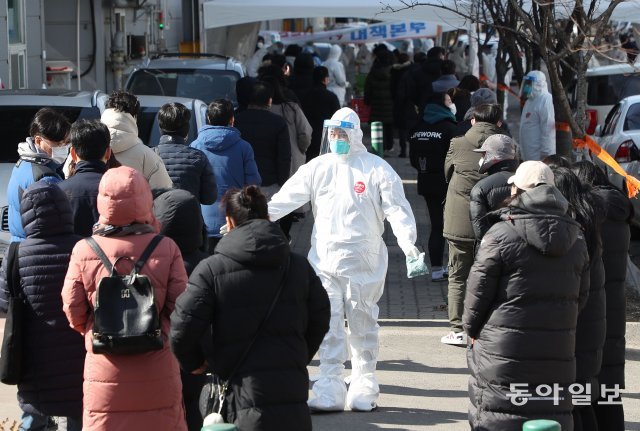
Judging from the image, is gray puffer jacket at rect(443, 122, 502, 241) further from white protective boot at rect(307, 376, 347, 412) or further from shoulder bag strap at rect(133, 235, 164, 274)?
shoulder bag strap at rect(133, 235, 164, 274)

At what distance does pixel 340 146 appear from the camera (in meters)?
6.89

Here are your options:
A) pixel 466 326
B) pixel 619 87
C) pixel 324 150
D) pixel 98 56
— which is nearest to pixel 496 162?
pixel 324 150

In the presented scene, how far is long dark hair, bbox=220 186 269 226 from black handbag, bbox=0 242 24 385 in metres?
1.14

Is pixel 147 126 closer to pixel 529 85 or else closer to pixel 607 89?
pixel 529 85

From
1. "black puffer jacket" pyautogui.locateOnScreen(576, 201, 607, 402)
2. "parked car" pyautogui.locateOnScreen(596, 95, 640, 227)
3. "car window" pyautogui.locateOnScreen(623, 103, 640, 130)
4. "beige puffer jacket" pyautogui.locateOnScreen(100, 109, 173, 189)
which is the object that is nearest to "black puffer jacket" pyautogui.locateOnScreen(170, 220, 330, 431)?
"black puffer jacket" pyautogui.locateOnScreen(576, 201, 607, 402)

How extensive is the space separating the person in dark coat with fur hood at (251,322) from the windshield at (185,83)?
10.3m

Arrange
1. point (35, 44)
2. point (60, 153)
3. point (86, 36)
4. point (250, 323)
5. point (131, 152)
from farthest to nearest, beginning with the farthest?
1. point (86, 36)
2. point (35, 44)
3. point (131, 152)
4. point (60, 153)
5. point (250, 323)

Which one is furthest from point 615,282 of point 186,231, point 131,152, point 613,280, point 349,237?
point 131,152

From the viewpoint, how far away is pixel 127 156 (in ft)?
23.6

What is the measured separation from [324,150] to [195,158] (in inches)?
35.6

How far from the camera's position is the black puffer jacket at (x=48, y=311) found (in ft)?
17.1

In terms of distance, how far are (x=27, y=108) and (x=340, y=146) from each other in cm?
484

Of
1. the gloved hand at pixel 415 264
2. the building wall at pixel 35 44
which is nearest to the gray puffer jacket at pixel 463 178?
the gloved hand at pixel 415 264

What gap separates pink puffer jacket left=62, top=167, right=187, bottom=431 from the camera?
481cm
